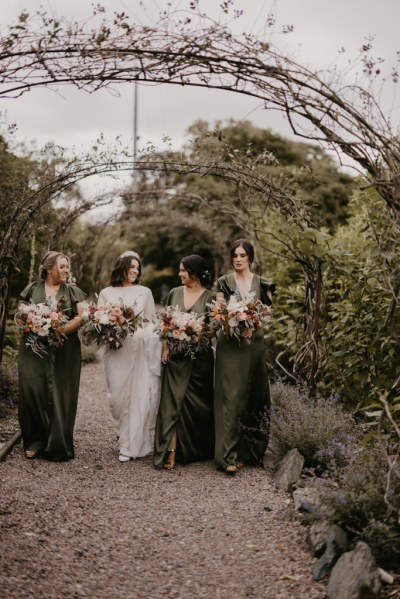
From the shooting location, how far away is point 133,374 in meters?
6.82

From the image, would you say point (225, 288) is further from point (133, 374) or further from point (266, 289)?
point (133, 374)

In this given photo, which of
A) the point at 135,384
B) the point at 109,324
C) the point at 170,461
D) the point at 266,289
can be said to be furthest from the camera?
the point at 135,384

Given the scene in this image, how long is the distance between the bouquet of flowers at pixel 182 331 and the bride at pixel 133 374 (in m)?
0.38

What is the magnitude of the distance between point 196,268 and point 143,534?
2637 millimetres

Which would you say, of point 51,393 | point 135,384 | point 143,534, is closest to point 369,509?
point 143,534

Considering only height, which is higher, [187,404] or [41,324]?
[41,324]

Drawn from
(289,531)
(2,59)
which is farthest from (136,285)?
(289,531)

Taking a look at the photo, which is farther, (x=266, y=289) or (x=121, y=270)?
(x=121, y=270)

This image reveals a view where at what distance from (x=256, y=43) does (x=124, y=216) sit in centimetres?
1200

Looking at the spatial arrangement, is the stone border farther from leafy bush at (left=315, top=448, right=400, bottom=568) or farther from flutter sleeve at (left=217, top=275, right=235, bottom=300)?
leafy bush at (left=315, top=448, right=400, bottom=568)

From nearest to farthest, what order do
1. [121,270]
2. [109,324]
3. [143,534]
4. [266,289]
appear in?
[143,534]
[109,324]
[266,289]
[121,270]

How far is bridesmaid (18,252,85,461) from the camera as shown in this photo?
6445 mm

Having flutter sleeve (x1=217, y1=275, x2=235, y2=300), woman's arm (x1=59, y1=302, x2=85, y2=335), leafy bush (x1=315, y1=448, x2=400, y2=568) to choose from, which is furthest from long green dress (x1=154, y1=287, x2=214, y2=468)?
leafy bush (x1=315, y1=448, x2=400, y2=568)

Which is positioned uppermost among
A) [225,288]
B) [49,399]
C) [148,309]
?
[225,288]
